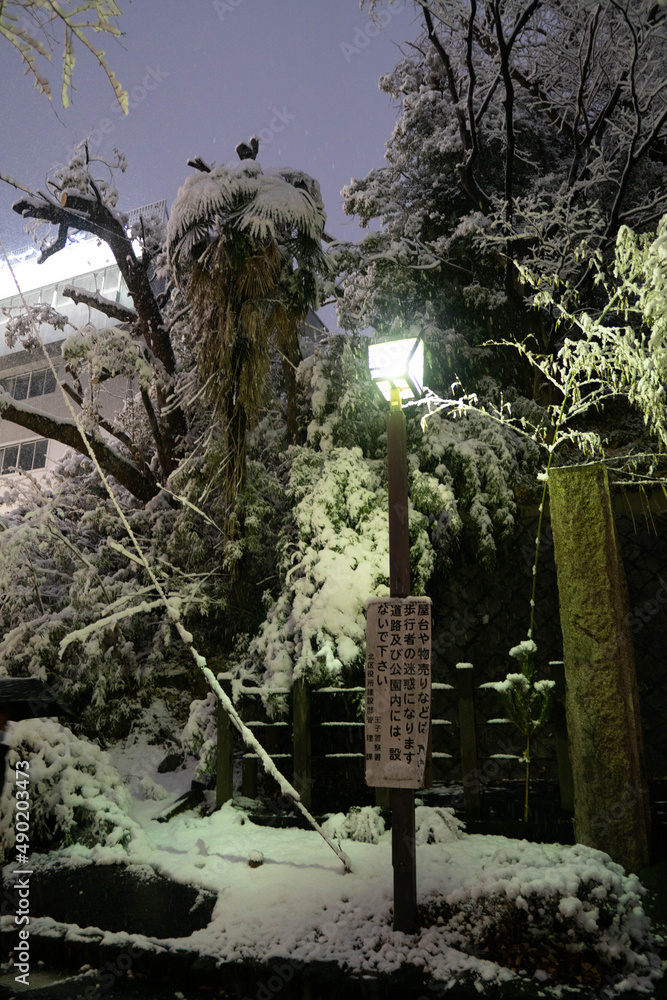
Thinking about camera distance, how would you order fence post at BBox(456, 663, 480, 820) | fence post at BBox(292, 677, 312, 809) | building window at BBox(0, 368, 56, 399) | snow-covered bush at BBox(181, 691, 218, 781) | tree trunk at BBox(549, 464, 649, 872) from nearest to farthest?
tree trunk at BBox(549, 464, 649, 872) < fence post at BBox(456, 663, 480, 820) < fence post at BBox(292, 677, 312, 809) < snow-covered bush at BBox(181, 691, 218, 781) < building window at BBox(0, 368, 56, 399)

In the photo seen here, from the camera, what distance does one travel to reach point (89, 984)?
4.09m

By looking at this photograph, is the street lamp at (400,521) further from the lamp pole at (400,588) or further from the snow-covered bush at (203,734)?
the snow-covered bush at (203,734)

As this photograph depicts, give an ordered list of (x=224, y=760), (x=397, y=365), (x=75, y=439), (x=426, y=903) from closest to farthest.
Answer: (x=426, y=903) < (x=397, y=365) < (x=224, y=760) < (x=75, y=439)

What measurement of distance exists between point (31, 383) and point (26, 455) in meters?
2.38

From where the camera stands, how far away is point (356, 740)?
9.12 metres

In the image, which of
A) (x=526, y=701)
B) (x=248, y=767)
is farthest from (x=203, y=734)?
(x=526, y=701)

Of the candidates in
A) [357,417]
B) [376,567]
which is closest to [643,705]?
[376,567]

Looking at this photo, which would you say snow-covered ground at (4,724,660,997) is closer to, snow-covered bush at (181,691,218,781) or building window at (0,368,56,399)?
snow-covered bush at (181,691,218,781)

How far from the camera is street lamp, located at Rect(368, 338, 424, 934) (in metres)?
4.35

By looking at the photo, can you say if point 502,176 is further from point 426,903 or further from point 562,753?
Answer: point 426,903

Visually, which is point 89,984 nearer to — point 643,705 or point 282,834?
point 282,834

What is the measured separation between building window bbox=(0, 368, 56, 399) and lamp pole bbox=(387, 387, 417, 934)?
16361 millimetres

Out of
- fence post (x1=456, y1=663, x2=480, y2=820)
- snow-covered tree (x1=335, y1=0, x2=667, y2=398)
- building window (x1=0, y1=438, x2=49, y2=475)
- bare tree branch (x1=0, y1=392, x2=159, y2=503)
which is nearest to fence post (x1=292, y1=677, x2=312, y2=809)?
fence post (x1=456, y1=663, x2=480, y2=820)

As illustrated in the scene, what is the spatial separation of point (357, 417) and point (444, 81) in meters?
9.18
